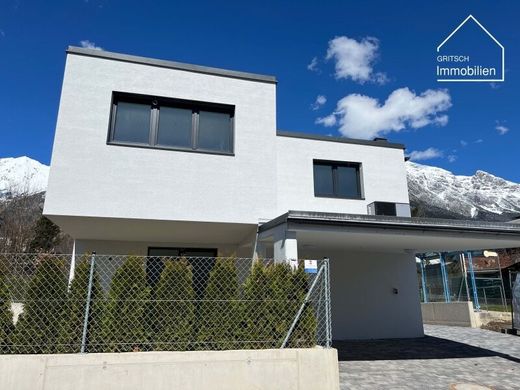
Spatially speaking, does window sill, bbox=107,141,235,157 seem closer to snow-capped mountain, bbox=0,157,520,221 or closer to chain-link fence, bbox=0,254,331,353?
chain-link fence, bbox=0,254,331,353

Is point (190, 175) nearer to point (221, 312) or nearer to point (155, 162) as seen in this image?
point (155, 162)

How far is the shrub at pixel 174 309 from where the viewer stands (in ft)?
17.6

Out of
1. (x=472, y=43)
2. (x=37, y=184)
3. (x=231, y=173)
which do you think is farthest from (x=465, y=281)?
(x=37, y=184)

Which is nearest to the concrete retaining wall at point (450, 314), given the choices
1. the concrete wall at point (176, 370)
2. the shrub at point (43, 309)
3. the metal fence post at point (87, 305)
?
the concrete wall at point (176, 370)

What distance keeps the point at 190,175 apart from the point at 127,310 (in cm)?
388

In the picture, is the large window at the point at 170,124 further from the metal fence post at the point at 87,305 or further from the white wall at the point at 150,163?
the metal fence post at the point at 87,305

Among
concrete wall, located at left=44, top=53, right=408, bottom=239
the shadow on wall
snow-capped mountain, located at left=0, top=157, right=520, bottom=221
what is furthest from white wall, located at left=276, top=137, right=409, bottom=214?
snow-capped mountain, located at left=0, top=157, right=520, bottom=221

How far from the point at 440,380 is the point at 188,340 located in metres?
4.73

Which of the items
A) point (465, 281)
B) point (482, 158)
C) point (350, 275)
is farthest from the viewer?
point (482, 158)

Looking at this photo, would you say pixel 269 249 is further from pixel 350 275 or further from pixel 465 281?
pixel 465 281

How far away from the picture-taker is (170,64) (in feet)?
29.8

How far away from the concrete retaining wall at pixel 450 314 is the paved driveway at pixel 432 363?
99.4 inches

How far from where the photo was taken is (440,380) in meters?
6.73

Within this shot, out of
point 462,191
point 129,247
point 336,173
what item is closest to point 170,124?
point 129,247
